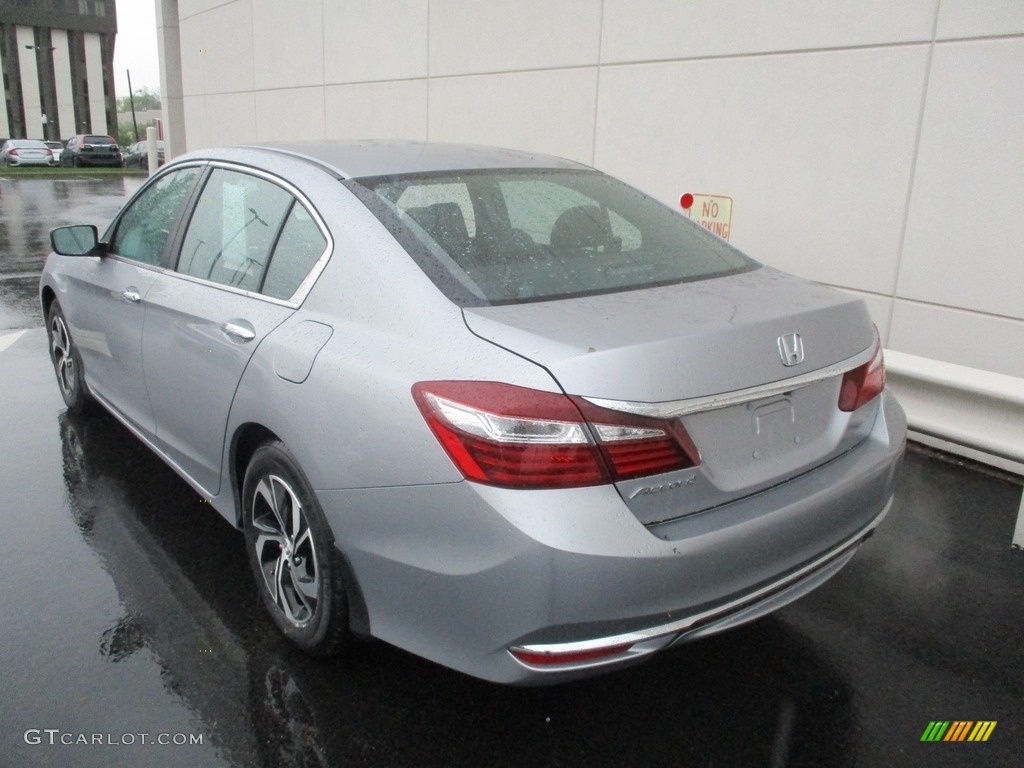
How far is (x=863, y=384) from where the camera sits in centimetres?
272

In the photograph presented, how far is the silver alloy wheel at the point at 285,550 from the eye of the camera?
281 cm

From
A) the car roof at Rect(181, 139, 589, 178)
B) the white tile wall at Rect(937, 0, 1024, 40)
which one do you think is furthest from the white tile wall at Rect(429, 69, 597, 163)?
the car roof at Rect(181, 139, 589, 178)

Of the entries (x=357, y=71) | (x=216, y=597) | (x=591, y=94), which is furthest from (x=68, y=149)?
(x=216, y=597)

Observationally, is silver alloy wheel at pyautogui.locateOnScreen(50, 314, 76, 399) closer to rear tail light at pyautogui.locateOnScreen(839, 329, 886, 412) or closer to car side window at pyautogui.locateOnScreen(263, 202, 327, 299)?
car side window at pyautogui.locateOnScreen(263, 202, 327, 299)

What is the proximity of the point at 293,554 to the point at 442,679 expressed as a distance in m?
0.63

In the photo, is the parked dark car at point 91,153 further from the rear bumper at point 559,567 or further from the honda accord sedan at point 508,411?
the rear bumper at point 559,567

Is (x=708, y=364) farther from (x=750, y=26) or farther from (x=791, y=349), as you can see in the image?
(x=750, y=26)

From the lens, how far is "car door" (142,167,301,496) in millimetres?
3066

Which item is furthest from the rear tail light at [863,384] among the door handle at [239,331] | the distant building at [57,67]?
the distant building at [57,67]

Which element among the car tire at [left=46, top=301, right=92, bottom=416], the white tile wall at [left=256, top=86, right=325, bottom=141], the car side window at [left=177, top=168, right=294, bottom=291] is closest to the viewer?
the car side window at [left=177, top=168, right=294, bottom=291]

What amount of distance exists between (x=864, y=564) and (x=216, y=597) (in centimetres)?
262

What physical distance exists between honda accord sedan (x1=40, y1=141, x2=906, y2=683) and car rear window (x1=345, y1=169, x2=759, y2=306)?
0.04ft

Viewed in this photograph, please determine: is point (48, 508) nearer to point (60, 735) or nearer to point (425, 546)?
point (60, 735)

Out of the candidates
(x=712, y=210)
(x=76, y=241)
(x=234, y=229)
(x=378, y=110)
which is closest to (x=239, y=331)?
(x=234, y=229)
